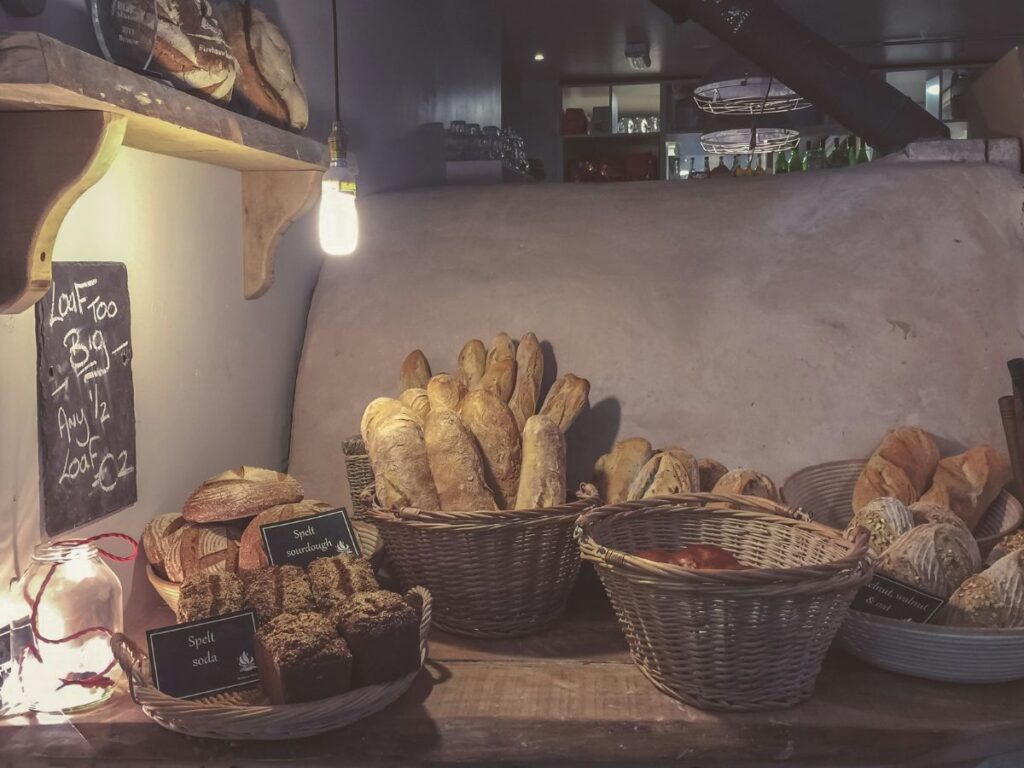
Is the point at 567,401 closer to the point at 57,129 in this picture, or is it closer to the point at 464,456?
the point at 464,456

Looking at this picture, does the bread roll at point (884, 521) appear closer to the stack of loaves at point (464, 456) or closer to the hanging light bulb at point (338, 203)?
the stack of loaves at point (464, 456)

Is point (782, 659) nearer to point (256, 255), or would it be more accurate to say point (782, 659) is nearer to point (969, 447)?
point (969, 447)

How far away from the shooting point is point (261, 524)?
63.7 inches

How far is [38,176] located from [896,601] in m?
1.29

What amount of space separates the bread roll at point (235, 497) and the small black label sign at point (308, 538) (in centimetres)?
11

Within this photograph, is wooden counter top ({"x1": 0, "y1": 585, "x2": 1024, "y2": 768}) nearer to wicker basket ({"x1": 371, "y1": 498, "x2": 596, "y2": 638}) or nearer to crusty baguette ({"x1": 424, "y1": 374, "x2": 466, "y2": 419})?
wicker basket ({"x1": 371, "y1": 498, "x2": 596, "y2": 638})

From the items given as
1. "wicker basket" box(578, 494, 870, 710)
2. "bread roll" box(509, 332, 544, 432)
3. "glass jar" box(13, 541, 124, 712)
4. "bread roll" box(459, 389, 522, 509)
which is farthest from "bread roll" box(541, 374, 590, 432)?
"glass jar" box(13, 541, 124, 712)

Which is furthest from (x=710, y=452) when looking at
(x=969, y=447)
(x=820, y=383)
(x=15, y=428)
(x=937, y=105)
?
(x=937, y=105)

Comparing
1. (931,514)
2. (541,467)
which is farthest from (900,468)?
(541,467)

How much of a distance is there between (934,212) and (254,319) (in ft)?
5.14

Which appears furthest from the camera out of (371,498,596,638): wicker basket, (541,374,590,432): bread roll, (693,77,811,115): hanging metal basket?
(693,77,811,115): hanging metal basket

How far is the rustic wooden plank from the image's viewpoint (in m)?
1.01

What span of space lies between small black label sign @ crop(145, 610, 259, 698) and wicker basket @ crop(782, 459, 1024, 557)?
110cm

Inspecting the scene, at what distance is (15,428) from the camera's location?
1338 millimetres
